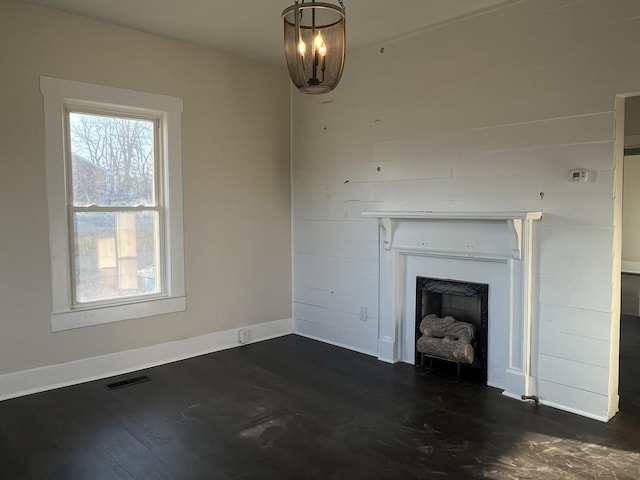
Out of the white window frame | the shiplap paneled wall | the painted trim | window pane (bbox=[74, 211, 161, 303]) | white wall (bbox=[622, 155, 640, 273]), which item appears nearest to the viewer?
the shiplap paneled wall

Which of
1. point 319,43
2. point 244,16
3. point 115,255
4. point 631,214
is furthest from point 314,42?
point 631,214

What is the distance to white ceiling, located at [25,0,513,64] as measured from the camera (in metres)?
3.49

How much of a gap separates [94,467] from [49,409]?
968 millimetres

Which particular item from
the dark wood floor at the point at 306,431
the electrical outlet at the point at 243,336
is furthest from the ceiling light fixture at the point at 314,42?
the electrical outlet at the point at 243,336

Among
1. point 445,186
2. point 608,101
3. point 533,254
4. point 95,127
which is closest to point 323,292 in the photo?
point 445,186

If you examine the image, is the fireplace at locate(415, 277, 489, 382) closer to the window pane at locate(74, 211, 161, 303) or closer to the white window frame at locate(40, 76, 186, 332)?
the white window frame at locate(40, 76, 186, 332)

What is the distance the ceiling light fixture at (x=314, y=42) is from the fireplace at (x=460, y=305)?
2.28 metres

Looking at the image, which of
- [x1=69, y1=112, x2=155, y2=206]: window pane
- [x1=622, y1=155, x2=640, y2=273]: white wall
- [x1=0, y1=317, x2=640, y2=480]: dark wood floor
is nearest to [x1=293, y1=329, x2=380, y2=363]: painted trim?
[x1=0, y1=317, x2=640, y2=480]: dark wood floor

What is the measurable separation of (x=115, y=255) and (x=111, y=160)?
2.59 feet

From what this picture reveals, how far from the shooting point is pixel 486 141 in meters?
3.66

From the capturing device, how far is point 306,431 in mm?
2971

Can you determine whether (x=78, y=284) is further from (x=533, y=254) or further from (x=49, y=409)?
(x=533, y=254)

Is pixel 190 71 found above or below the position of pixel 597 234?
above

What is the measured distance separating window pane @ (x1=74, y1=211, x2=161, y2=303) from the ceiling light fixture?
8.34 ft
